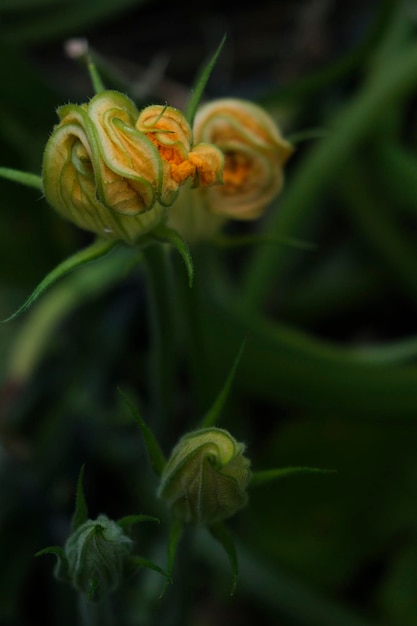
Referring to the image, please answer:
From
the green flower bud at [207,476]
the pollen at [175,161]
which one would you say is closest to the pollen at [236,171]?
the pollen at [175,161]

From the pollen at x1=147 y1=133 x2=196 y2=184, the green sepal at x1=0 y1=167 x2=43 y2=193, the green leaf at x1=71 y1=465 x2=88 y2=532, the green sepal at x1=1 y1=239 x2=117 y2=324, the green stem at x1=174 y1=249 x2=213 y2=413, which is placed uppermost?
the green sepal at x1=0 y1=167 x2=43 y2=193

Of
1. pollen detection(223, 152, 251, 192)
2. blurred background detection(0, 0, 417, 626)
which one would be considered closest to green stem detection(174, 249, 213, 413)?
blurred background detection(0, 0, 417, 626)

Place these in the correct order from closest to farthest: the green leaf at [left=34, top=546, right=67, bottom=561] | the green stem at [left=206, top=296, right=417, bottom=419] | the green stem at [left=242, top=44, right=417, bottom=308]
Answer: the green leaf at [left=34, top=546, right=67, bottom=561], the green stem at [left=206, top=296, right=417, bottom=419], the green stem at [left=242, top=44, right=417, bottom=308]

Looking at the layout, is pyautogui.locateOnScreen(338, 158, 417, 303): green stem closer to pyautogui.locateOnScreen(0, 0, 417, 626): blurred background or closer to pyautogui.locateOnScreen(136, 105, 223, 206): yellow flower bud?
pyautogui.locateOnScreen(0, 0, 417, 626): blurred background

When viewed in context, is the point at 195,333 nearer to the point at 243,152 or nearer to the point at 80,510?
the point at 243,152

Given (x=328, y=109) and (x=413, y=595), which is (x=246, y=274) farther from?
(x=413, y=595)

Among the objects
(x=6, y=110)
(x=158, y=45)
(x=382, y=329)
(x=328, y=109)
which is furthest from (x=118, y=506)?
(x=158, y=45)
